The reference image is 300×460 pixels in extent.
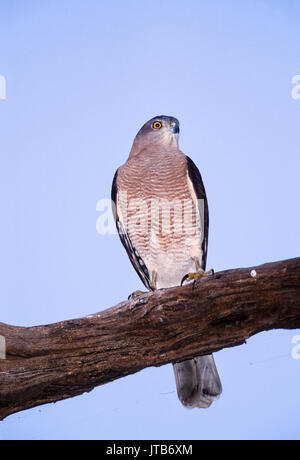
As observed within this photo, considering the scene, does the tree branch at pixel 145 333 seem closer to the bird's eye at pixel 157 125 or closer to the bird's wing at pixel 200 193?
the bird's wing at pixel 200 193

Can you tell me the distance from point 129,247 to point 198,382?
1197 mm

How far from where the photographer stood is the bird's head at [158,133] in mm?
3598

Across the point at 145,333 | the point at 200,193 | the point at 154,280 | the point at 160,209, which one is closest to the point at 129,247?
the point at 154,280

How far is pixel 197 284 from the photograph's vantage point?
2.64 metres

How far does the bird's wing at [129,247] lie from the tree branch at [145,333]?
1.02 meters

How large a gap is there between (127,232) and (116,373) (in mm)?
1279

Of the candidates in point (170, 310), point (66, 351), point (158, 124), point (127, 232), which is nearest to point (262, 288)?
point (170, 310)

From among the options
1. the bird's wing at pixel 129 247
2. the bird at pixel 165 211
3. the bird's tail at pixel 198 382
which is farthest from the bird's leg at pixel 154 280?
the bird's tail at pixel 198 382

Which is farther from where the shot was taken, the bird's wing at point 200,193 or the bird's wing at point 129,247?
the bird's wing at point 129,247

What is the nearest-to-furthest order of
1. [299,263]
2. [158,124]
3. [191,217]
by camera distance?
[299,263] < [191,217] < [158,124]

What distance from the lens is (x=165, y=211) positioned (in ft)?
11.1

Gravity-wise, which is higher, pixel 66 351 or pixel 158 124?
pixel 158 124
